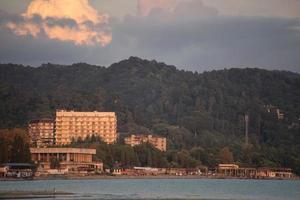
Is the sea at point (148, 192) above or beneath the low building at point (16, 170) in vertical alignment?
beneath

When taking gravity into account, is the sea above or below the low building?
below

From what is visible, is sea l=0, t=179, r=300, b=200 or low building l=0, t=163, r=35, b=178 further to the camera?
low building l=0, t=163, r=35, b=178

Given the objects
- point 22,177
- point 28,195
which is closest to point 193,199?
point 28,195

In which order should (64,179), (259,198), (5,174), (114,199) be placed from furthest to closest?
1. (64,179)
2. (5,174)
3. (259,198)
4. (114,199)

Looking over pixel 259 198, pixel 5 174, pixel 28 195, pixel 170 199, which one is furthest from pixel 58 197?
pixel 5 174

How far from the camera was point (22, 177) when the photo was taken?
186 m

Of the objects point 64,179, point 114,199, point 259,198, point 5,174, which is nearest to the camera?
point 114,199

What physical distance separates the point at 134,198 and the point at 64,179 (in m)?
91.6

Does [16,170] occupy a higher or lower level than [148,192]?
higher

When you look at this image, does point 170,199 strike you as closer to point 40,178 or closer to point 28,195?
point 28,195

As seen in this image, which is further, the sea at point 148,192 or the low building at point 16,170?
the low building at point 16,170

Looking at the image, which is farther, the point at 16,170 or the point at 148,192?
the point at 16,170

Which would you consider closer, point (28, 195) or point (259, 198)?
point (28, 195)

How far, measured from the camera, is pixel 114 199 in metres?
102
